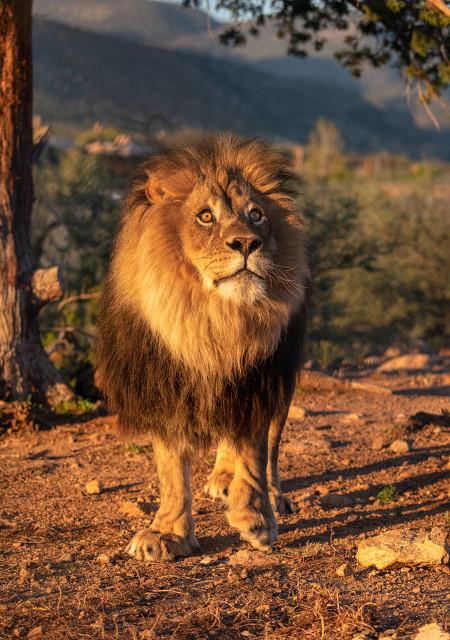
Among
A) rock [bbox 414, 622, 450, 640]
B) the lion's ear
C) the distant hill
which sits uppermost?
the distant hill

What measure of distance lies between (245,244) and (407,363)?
700 centimetres

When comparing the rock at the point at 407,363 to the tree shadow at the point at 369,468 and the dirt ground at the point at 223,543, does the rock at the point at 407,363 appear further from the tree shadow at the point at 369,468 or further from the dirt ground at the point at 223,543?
the tree shadow at the point at 369,468

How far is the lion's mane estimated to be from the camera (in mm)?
4605

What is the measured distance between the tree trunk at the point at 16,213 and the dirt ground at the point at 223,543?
623 mm

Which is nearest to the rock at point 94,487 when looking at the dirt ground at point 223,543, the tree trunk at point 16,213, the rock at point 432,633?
the dirt ground at point 223,543

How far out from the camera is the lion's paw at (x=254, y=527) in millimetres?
4887

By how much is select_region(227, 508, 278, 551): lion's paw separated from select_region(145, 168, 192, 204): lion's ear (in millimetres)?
1608

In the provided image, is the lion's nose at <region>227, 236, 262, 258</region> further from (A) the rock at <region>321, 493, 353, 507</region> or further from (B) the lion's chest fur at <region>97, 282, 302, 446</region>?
(A) the rock at <region>321, 493, 353, 507</region>

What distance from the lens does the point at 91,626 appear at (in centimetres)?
384

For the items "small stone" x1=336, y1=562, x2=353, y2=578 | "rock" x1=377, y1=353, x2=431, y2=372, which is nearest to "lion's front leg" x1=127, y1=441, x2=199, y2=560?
"small stone" x1=336, y1=562, x2=353, y2=578

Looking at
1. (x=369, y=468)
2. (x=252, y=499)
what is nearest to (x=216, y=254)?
(x=252, y=499)

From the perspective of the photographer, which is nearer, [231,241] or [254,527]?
[231,241]

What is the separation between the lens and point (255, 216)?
470 cm

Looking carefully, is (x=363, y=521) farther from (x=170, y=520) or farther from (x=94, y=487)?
(x=94, y=487)
